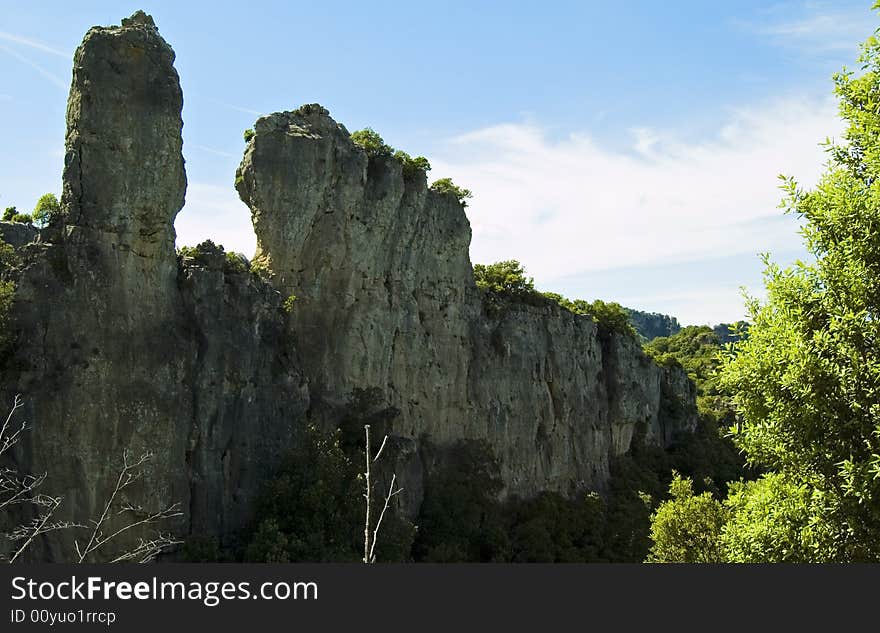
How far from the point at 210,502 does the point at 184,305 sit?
7.79 m

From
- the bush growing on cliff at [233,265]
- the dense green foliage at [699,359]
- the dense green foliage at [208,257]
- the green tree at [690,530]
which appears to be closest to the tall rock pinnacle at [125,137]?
the dense green foliage at [208,257]

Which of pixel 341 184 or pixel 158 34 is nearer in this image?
pixel 158 34

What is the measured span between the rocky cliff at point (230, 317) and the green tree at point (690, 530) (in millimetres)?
16941

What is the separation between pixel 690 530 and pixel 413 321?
77.3 ft

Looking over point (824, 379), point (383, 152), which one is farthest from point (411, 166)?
point (824, 379)

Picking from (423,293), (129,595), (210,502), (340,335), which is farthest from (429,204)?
(129,595)

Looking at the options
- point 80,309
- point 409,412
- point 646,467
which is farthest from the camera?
point 646,467

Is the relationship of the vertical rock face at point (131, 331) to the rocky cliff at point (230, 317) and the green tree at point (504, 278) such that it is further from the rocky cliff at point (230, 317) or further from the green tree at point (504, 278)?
the green tree at point (504, 278)

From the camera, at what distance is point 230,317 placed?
35406mm

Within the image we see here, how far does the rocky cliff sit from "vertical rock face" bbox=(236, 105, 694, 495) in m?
0.11

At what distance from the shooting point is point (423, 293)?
1900 inches

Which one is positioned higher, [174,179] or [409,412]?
[174,179]

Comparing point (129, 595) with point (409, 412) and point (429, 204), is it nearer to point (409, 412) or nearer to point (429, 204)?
point (409, 412)

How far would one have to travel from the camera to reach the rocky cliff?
30359mm
